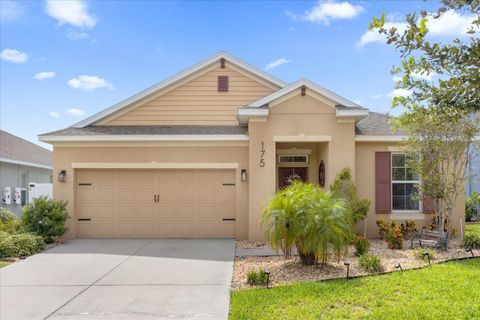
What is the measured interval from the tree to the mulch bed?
5.02m

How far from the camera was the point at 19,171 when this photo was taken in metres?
18.3

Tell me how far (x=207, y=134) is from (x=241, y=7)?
5.01 metres

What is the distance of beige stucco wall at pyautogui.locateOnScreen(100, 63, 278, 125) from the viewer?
13766mm

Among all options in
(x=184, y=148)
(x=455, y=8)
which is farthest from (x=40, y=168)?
(x=455, y=8)

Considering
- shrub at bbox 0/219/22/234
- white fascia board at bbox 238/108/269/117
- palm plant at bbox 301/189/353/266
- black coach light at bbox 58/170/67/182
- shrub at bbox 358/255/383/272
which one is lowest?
shrub at bbox 358/255/383/272

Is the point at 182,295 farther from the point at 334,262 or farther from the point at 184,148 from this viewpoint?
the point at 184,148

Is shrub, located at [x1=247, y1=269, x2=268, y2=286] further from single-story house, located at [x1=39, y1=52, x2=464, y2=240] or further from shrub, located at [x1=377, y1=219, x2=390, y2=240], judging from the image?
shrub, located at [x1=377, y1=219, x2=390, y2=240]

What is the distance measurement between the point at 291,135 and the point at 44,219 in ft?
25.6

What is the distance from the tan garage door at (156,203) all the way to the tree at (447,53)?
9524 millimetres

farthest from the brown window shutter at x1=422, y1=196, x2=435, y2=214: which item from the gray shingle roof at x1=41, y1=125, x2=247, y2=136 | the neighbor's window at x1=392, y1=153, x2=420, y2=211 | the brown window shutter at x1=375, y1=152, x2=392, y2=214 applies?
the gray shingle roof at x1=41, y1=125, x2=247, y2=136

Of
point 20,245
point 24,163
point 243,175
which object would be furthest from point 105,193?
point 24,163

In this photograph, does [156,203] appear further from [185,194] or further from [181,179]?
[181,179]

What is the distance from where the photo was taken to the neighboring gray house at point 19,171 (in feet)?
55.4

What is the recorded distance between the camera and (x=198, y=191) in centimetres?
1220
